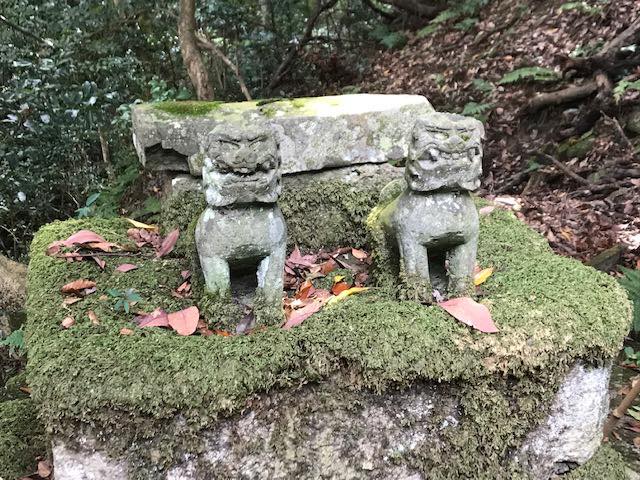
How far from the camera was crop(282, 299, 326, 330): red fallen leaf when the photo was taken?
2.16 meters

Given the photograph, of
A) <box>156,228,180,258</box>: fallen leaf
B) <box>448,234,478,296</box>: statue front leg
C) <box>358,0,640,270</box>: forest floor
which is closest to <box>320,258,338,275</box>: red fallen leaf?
<box>448,234,478,296</box>: statue front leg

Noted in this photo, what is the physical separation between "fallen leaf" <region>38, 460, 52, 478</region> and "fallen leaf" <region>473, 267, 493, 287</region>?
194cm

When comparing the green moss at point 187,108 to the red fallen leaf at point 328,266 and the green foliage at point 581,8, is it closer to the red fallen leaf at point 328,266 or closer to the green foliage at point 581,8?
the red fallen leaf at point 328,266

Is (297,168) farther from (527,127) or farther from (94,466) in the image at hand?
(527,127)

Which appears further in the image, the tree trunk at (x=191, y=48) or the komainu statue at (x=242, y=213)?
the tree trunk at (x=191, y=48)

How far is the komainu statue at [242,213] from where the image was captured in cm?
192

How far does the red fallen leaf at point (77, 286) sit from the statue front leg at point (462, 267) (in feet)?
4.96

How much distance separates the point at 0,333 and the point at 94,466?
2.49m

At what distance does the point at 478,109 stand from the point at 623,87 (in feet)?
4.69

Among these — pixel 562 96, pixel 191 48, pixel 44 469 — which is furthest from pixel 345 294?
pixel 562 96

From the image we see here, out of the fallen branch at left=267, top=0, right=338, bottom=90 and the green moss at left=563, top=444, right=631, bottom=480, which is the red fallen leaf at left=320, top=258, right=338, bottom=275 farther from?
the fallen branch at left=267, top=0, right=338, bottom=90

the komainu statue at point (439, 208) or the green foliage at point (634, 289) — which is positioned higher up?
the komainu statue at point (439, 208)

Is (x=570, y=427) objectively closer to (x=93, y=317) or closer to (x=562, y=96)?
(x=93, y=317)

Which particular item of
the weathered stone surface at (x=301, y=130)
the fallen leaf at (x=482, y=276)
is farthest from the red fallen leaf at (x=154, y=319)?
the fallen leaf at (x=482, y=276)
